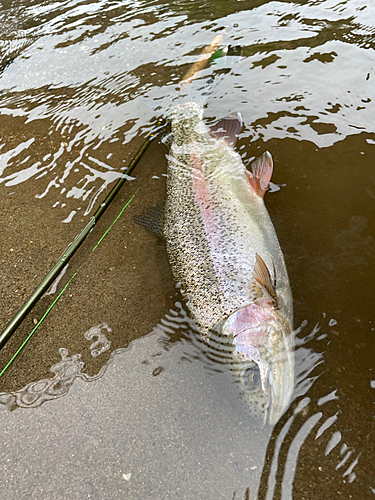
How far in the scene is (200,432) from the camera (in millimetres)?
2557

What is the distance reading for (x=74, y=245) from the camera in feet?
11.0

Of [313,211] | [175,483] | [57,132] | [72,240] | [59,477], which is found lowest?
[175,483]

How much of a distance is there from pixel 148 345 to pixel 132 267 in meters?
0.80

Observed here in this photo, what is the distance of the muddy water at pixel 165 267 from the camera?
2.45m

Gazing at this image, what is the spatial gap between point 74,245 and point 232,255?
4.68 feet

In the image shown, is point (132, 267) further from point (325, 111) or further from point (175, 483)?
point (325, 111)

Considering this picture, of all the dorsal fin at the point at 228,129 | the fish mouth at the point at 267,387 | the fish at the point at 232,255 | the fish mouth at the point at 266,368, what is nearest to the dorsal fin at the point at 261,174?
the fish at the point at 232,255

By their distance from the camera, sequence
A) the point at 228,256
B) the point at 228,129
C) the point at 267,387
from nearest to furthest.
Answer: the point at 267,387 → the point at 228,256 → the point at 228,129

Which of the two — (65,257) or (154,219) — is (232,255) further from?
(65,257)

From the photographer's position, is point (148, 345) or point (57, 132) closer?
point (148, 345)

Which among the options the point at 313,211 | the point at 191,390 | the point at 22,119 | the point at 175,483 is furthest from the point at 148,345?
the point at 22,119

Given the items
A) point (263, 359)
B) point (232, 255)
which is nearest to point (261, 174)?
point (232, 255)

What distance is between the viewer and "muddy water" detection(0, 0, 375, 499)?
8.04ft

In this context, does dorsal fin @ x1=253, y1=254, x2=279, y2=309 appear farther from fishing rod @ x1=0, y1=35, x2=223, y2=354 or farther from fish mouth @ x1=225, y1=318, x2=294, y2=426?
fishing rod @ x1=0, y1=35, x2=223, y2=354
